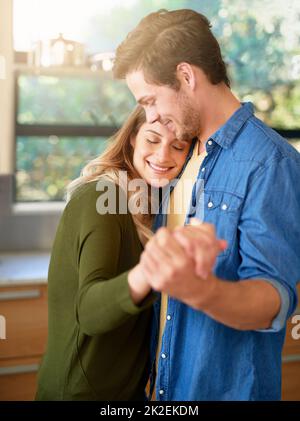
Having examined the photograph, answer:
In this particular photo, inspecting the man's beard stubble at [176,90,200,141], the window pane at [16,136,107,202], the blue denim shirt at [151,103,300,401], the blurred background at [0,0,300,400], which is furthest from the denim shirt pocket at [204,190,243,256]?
the window pane at [16,136,107,202]

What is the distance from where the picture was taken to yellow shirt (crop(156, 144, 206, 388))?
3.45 feet

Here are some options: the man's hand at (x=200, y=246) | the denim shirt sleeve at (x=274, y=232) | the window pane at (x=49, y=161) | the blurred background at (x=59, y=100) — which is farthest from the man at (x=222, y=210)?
the window pane at (x=49, y=161)

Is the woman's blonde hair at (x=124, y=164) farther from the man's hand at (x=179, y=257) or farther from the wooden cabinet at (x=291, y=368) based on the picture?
the wooden cabinet at (x=291, y=368)

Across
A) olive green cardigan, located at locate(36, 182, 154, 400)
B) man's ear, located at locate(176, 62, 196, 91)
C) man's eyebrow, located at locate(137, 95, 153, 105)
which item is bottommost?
olive green cardigan, located at locate(36, 182, 154, 400)

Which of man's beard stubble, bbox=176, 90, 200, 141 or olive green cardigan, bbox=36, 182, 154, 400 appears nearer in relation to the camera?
olive green cardigan, bbox=36, 182, 154, 400

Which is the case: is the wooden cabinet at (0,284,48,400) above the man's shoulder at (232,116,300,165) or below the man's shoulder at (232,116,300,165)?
below

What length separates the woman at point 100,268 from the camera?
0.89 meters

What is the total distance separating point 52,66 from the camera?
1.79m

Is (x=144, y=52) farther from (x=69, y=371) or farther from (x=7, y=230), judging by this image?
(x=7, y=230)

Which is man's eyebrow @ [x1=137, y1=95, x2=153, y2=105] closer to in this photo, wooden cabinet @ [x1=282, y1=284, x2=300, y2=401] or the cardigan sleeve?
the cardigan sleeve

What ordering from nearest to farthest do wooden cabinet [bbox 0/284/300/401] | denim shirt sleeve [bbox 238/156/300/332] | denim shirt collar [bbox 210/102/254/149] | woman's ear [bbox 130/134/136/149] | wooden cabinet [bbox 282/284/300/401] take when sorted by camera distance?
denim shirt sleeve [bbox 238/156/300/332] < denim shirt collar [bbox 210/102/254/149] < woman's ear [bbox 130/134/136/149] < wooden cabinet [bbox 0/284/300/401] < wooden cabinet [bbox 282/284/300/401]

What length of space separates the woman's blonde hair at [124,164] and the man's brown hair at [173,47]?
0.11 m

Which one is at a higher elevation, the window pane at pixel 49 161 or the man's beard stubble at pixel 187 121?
the man's beard stubble at pixel 187 121

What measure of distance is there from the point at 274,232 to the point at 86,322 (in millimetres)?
309
